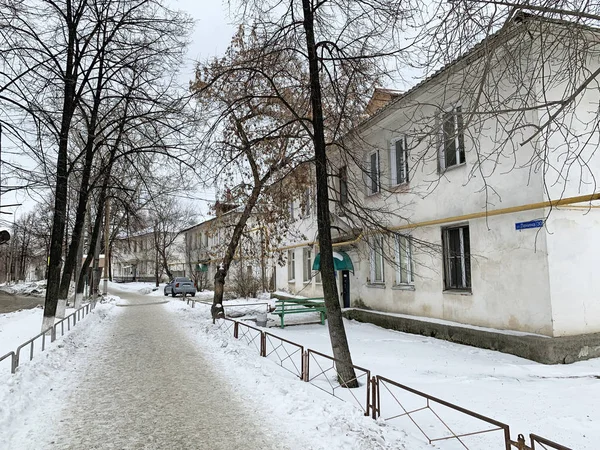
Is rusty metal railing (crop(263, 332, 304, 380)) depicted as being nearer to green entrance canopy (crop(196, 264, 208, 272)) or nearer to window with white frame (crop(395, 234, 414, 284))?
window with white frame (crop(395, 234, 414, 284))

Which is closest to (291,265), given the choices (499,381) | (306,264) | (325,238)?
A: (306,264)

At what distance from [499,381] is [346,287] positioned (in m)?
9.77

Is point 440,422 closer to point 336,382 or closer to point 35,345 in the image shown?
point 336,382

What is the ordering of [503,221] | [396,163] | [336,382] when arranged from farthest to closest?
[396,163], [503,221], [336,382]

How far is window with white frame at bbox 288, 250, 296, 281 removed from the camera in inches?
875

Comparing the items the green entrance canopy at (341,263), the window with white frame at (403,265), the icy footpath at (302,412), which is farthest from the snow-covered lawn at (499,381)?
the green entrance canopy at (341,263)

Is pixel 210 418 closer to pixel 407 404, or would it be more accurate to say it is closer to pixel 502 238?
pixel 407 404

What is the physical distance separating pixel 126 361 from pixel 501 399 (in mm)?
7384

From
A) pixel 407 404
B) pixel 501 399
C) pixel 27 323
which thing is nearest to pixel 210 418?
pixel 407 404

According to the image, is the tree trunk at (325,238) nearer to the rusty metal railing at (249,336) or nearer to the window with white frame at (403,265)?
the rusty metal railing at (249,336)

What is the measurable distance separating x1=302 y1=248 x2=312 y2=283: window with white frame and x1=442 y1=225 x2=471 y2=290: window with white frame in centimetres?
944

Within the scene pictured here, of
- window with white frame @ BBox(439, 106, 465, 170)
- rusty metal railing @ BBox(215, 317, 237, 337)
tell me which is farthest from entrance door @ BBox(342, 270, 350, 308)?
window with white frame @ BBox(439, 106, 465, 170)

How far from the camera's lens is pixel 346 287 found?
17.0m

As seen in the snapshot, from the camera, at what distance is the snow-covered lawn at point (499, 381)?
5.39 m
